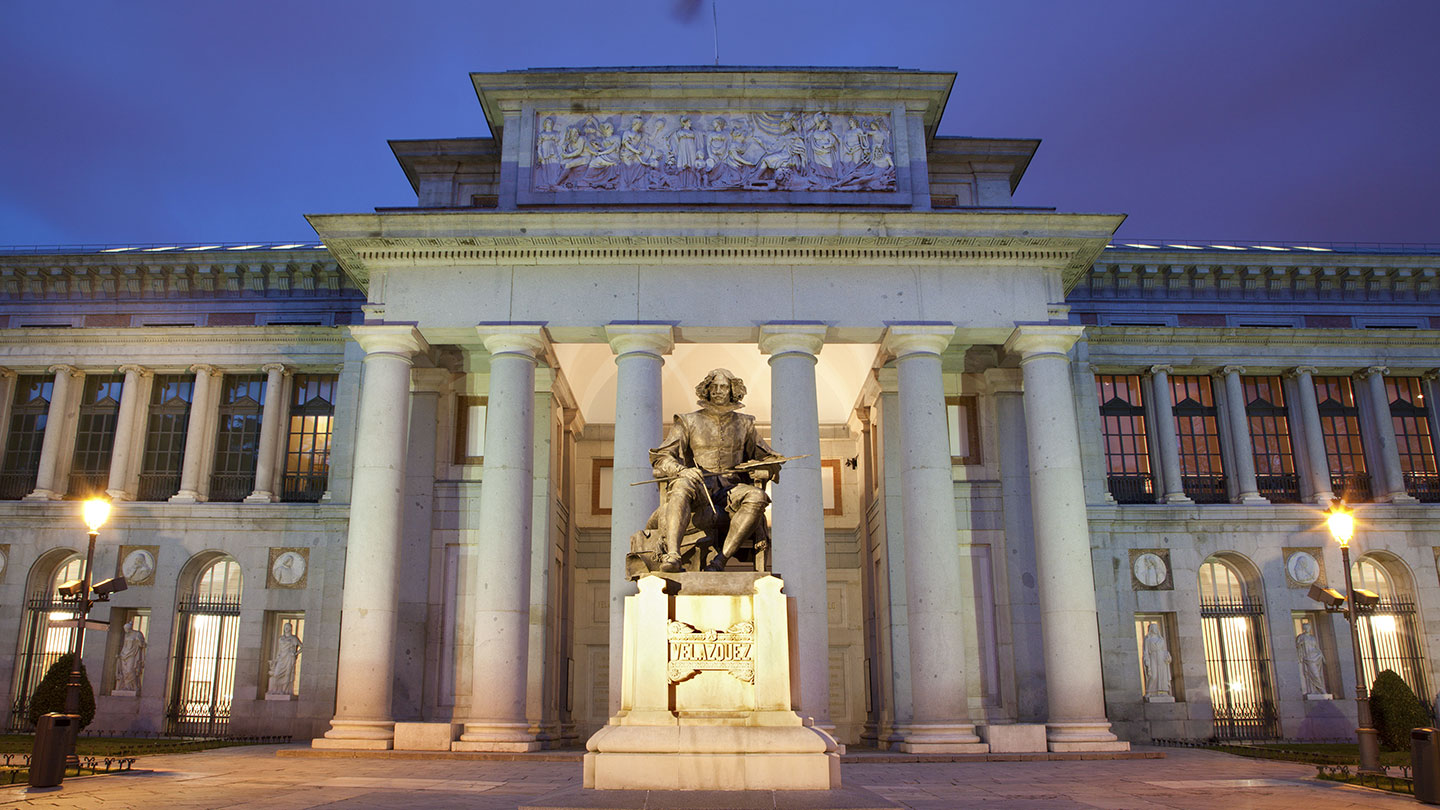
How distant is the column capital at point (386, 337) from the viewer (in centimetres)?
2661

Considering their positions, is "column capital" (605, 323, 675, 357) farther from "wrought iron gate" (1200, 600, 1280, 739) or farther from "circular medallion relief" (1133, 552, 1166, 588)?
"wrought iron gate" (1200, 600, 1280, 739)

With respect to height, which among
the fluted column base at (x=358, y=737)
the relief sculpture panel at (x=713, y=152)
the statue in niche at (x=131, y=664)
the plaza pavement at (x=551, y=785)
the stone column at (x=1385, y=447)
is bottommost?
the plaza pavement at (x=551, y=785)

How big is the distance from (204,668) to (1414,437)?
41.3 meters

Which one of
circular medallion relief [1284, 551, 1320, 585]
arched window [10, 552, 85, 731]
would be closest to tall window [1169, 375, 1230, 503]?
circular medallion relief [1284, 551, 1320, 585]

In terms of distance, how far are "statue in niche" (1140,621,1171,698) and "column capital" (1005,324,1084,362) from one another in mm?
10570

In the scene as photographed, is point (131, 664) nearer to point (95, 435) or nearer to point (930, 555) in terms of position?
point (95, 435)

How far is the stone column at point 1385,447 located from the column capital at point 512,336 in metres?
28.3

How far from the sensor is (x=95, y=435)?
34.8m

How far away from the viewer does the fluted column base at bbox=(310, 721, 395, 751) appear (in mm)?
23875

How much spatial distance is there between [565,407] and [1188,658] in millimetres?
21386

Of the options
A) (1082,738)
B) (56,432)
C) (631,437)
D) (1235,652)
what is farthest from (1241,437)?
(56,432)

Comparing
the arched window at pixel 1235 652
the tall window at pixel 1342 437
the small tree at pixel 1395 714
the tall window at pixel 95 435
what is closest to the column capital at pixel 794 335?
the arched window at pixel 1235 652

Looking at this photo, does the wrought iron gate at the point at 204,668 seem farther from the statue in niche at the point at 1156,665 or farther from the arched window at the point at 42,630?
the statue in niche at the point at 1156,665

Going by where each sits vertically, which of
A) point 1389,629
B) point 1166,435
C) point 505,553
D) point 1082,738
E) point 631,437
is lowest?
point 1082,738
